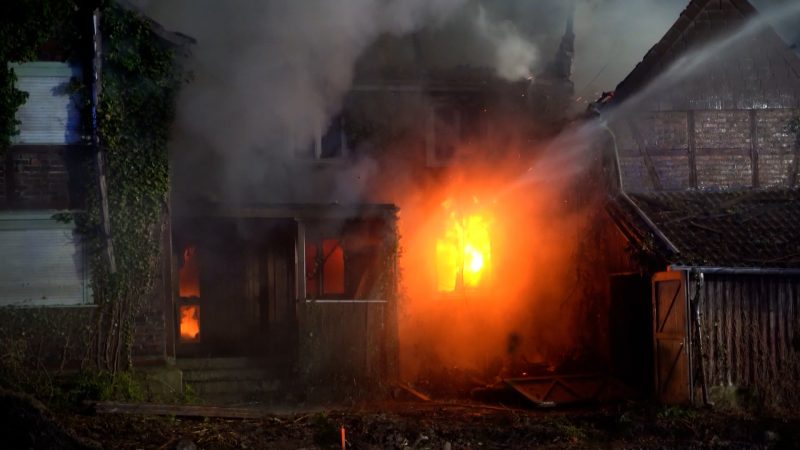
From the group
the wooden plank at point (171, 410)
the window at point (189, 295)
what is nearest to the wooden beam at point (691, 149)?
the wooden plank at point (171, 410)

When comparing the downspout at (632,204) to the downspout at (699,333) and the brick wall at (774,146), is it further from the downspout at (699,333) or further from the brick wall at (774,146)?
the brick wall at (774,146)

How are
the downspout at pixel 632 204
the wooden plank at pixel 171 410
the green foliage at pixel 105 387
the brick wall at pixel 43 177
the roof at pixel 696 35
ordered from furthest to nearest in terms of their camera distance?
the roof at pixel 696 35
the downspout at pixel 632 204
the brick wall at pixel 43 177
the green foliage at pixel 105 387
the wooden plank at pixel 171 410

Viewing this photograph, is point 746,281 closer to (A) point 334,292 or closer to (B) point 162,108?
(A) point 334,292

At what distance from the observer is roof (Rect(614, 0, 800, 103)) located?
16188 mm

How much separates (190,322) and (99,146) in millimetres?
5563

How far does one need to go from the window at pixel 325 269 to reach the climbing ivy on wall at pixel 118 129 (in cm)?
399

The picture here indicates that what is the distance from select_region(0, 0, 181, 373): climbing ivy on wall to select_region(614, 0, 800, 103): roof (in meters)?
9.49

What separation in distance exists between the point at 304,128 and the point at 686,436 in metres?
9.83

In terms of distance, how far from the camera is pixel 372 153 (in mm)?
17312

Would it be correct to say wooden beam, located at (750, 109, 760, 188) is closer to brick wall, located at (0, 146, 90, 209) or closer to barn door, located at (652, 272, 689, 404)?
barn door, located at (652, 272, 689, 404)

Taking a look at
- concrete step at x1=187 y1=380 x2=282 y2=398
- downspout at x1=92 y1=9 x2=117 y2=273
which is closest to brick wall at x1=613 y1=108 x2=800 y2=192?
concrete step at x1=187 y1=380 x2=282 y2=398

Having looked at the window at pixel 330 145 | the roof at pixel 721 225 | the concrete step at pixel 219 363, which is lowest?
the concrete step at pixel 219 363

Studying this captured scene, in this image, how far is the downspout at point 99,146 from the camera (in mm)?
12156

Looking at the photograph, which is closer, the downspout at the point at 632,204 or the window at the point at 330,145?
the downspout at the point at 632,204
